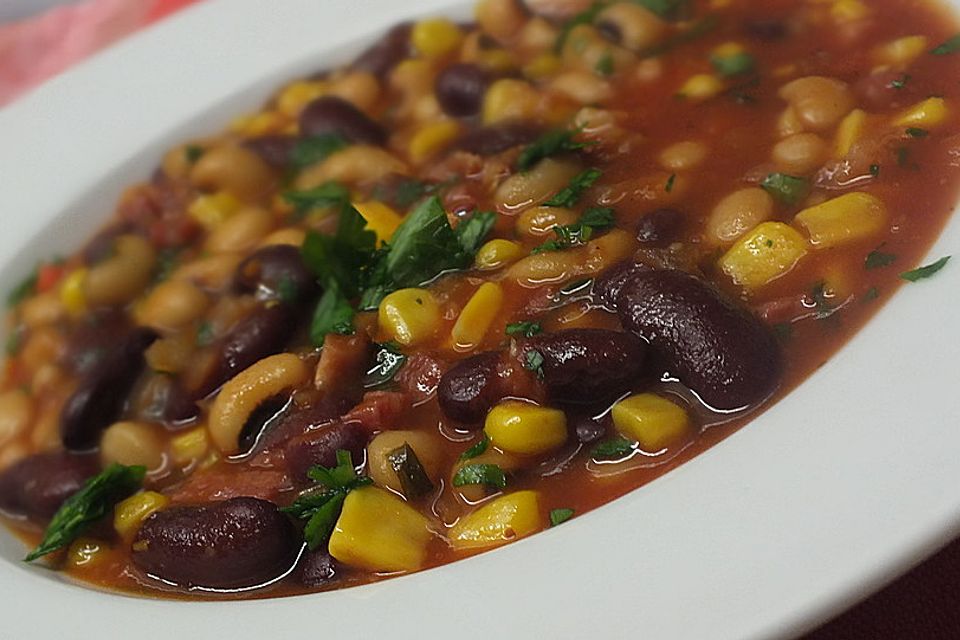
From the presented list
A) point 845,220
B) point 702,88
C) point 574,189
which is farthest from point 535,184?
point 845,220

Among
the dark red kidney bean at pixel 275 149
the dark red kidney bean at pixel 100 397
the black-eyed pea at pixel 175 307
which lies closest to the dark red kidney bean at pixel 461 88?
the dark red kidney bean at pixel 275 149

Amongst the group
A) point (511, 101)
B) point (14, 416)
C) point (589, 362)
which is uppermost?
point (589, 362)

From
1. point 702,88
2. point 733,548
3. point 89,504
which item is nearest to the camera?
point 733,548

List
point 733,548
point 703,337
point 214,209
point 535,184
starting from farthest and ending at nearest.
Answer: point 214,209, point 535,184, point 703,337, point 733,548

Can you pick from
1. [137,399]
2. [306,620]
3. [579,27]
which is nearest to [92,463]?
[137,399]

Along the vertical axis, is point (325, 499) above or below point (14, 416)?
above

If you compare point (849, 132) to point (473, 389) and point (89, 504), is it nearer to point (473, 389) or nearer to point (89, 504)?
point (473, 389)

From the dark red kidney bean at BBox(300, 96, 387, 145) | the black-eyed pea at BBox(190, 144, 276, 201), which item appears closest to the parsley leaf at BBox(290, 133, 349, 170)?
the dark red kidney bean at BBox(300, 96, 387, 145)

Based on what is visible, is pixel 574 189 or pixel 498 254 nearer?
pixel 498 254
